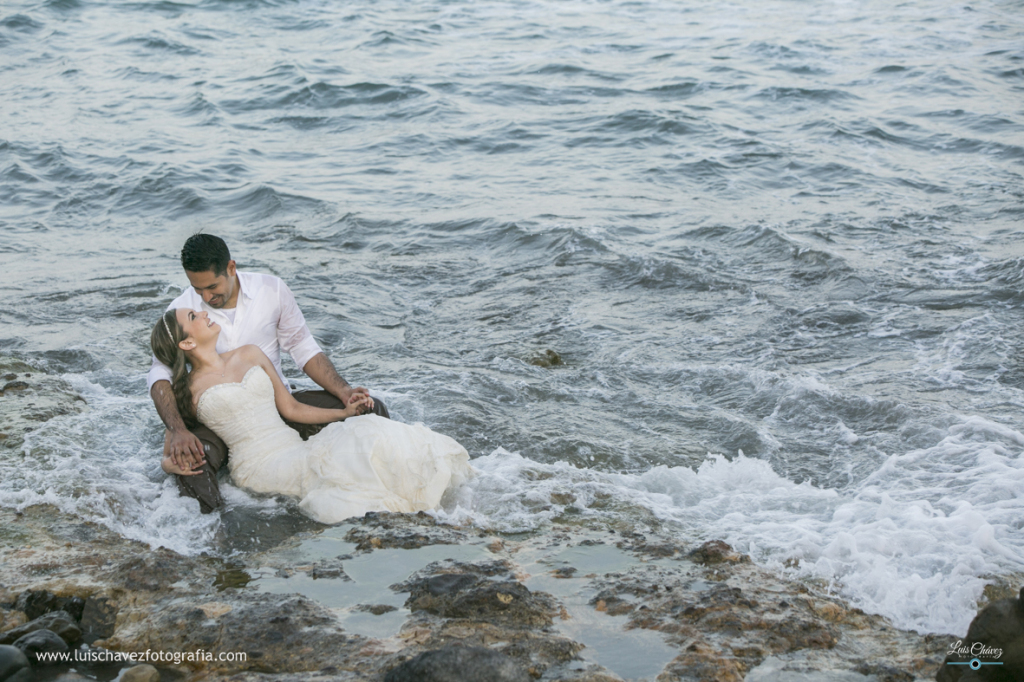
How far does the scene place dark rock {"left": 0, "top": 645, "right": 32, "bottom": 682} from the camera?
3182 millimetres

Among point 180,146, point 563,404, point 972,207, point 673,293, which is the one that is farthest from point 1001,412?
point 180,146

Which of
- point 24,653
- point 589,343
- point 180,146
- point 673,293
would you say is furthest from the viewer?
point 180,146

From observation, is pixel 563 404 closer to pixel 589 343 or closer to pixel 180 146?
pixel 589 343

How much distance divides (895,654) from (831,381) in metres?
3.77

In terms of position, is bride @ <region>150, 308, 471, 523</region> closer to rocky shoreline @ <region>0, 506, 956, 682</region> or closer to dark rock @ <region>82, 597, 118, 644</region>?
rocky shoreline @ <region>0, 506, 956, 682</region>

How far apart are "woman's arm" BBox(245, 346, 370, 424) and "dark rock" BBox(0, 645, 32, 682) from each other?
8.19ft

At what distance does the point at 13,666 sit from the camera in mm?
3211

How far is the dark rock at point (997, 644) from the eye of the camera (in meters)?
2.80

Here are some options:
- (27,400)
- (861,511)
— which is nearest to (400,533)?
(861,511)

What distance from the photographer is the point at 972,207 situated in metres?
11.5

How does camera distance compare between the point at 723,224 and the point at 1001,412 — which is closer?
the point at 1001,412

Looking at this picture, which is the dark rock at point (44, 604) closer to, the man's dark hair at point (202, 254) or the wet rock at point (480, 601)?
the wet rock at point (480, 601)

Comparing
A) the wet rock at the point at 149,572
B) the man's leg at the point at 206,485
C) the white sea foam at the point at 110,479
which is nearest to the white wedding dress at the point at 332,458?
the man's leg at the point at 206,485

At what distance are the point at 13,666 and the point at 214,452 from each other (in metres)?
2.25
